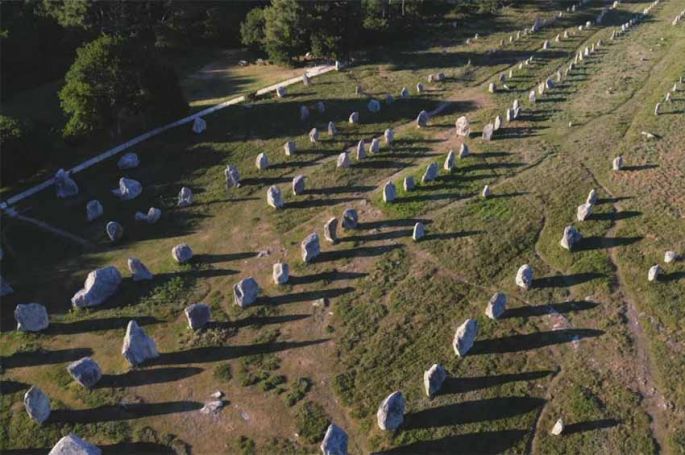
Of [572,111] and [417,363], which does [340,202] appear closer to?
[417,363]

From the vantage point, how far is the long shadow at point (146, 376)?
80.7 ft

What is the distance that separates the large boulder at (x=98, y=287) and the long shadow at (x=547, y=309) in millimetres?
19019

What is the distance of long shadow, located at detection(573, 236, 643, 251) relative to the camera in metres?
30.8

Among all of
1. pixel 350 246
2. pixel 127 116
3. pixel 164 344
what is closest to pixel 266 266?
pixel 350 246

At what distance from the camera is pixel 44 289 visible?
30266 mm

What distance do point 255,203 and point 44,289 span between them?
1273 cm

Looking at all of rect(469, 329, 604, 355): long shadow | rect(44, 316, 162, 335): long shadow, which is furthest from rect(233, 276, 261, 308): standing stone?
rect(469, 329, 604, 355): long shadow

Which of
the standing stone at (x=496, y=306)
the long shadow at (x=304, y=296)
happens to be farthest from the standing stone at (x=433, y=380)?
the long shadow at (x=304, y=296)

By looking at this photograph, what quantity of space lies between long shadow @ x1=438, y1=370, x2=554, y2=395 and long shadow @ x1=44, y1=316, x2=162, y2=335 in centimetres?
1374

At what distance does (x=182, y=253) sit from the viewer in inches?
1238

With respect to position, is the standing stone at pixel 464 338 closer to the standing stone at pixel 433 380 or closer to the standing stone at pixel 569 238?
the standing stone at pixel 433 380

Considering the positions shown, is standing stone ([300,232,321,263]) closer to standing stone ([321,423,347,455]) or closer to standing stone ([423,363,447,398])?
standing stone ([423,363,447,398])

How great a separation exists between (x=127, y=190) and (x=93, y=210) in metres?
2.55

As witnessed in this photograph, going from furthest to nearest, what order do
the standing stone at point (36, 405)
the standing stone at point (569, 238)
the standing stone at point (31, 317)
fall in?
the standing stone at point (569, 238) < the standing stone at point (31, 317) < the standing stone at point (36, 405)
